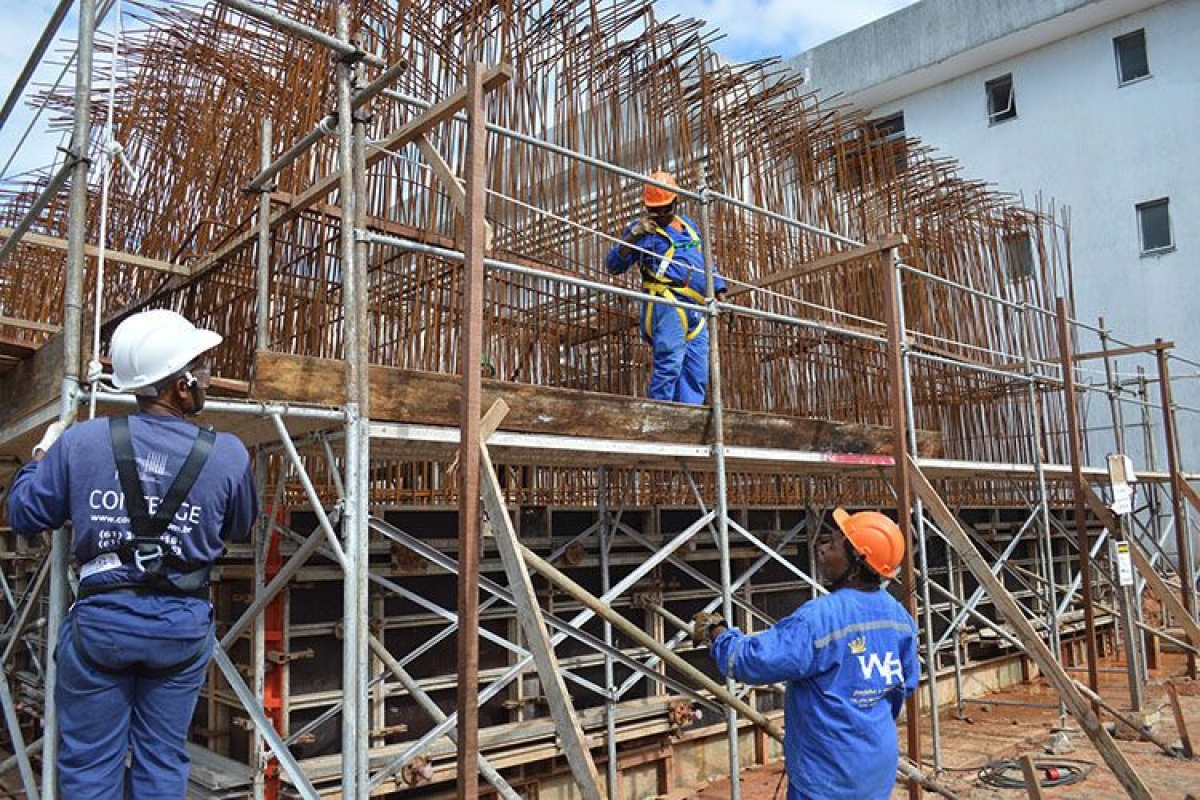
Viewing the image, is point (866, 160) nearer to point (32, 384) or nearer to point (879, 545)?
point (879, 545)

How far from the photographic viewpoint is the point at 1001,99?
18.2m

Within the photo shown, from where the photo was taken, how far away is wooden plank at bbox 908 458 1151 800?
16.9ft

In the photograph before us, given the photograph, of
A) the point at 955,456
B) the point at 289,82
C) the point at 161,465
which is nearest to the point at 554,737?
the point at 161,465

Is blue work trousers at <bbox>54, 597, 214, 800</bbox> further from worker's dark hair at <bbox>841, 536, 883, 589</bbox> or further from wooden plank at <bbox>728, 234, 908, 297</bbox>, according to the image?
wooden plank at <bbox>728, 234, 908, 297</bbox>

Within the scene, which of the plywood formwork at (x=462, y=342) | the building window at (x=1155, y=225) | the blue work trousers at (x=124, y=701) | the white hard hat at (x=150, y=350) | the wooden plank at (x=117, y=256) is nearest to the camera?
the blue work trousers at (x=124, y=701)

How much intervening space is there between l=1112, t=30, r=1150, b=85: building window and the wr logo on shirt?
16.0 m

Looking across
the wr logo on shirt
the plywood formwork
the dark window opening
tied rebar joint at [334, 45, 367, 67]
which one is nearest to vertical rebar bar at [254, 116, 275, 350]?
the plywood formwork

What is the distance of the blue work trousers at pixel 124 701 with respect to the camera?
270cm

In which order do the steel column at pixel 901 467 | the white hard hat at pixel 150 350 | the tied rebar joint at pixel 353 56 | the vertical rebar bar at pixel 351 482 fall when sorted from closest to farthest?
the white hard hat at pixel 150 350 < the vertical rebar bar at pixel 351 482 < the tied rebar joint at pixel 353 56 < the steel column at pixel 901 467

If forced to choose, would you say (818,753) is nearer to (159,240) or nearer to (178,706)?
(178,706)

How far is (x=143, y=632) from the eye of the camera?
2.72 metres

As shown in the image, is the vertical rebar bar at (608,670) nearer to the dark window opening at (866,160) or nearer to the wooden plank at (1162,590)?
the wooden plank at (1162,590)

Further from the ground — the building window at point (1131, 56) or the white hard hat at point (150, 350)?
the building window at point (1131, 56)

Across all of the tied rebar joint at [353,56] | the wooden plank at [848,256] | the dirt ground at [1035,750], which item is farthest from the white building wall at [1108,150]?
the tied rebar joint at [353,56]
